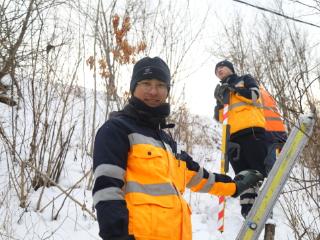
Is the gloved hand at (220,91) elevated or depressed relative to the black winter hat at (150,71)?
elevated

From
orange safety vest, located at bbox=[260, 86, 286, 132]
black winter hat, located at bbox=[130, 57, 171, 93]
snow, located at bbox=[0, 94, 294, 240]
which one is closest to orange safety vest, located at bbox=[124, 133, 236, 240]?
black winter hat, located at bbox=[130, 57, 171, 93]

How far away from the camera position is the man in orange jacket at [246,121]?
11.4 ft

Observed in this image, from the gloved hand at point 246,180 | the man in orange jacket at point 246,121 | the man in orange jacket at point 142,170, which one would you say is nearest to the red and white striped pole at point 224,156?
the man in orange jacket at point 246,121

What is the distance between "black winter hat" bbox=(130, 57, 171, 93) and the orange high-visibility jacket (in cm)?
24

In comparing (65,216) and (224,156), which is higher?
(224,156)

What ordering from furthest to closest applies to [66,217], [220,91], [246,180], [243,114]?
[220,91] → [243,114] → [66,217] → [246,180]

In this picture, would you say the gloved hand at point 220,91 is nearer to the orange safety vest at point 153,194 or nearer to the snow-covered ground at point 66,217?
the snow-covered ground at point 66,217

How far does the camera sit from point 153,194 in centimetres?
149

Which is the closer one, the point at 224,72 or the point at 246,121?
the point at 246,121

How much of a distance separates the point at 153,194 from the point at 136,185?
0.26 feet

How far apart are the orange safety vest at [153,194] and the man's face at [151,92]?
0.68 ft

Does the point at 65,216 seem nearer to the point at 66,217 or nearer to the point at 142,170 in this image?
the point at 66,217

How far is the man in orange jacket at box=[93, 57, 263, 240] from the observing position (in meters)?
1.39

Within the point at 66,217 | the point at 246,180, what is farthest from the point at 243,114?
the point at 66,217
